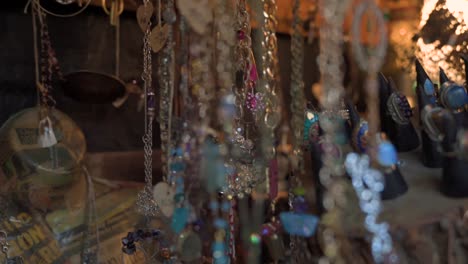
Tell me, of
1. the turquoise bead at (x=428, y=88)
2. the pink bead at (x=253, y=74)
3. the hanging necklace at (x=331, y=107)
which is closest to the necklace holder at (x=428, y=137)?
the turquoise bead at (x=428, y=88)

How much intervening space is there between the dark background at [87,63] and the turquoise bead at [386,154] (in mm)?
295

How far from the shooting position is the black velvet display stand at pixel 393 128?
63 cm

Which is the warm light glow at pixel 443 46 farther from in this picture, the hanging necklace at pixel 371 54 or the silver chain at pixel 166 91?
the silver chain at pixel 166 91

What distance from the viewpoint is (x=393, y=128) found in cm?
63

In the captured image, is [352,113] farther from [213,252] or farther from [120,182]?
[120,182]

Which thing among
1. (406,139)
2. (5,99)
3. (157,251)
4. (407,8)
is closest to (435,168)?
(406,139)

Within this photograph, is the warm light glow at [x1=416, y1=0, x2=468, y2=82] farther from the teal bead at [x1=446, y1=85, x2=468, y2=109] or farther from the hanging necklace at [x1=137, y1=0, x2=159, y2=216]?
the hanging necklace at [x1=137, y1=0, x2=159, y2=216]

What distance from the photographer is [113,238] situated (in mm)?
894

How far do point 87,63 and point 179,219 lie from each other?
492 millimetres

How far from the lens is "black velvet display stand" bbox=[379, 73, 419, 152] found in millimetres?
631

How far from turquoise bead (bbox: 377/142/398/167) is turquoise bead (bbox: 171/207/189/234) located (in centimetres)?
26

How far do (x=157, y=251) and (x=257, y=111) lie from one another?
27cm

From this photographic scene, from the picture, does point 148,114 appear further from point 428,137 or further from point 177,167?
point 428,137

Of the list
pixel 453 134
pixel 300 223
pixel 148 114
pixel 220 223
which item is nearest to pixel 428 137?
pixel 453 134
